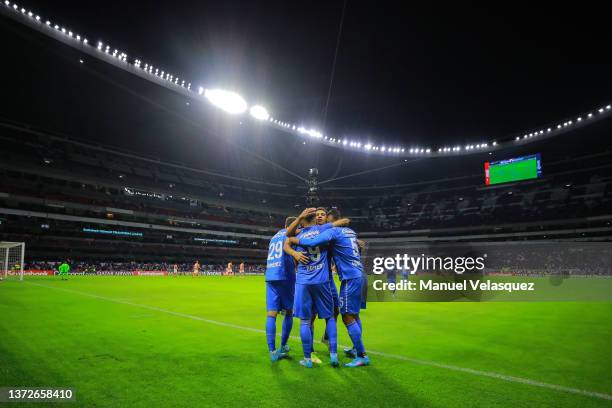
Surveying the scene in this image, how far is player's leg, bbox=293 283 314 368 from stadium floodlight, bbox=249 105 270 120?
3615 centimetres

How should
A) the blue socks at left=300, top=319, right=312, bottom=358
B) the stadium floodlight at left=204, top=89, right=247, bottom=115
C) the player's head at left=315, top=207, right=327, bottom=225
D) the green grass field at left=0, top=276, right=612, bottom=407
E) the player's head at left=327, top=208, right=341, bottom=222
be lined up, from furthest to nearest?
the stadium floodlight at left=204, top=89, right=247, bottom=115
the player's head at left=327, top=208, right=341, bottom=222
the player's head at left=315, top=207, right=327, bottom=225
the blue socks at left=300, top=319, right=312, bottom=358
the green grass field at left=0, top=276, right=612, bottom=407

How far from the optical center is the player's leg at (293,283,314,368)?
15.6 ft

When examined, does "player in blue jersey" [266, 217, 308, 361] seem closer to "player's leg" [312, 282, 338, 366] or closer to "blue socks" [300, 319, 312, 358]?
"blue socks" [300, 319, 312, 358]

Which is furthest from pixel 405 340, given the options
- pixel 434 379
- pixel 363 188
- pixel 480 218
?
pixel 363 188

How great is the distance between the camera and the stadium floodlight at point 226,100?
37.1 metres

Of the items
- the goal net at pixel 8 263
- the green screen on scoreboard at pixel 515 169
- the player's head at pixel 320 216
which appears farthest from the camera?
the green screen on scoreboard at pixel 515 169

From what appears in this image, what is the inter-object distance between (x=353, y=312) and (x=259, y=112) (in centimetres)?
3709

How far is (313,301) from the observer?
4.88 m

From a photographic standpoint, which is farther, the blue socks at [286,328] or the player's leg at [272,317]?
the blue socks at [286,328]

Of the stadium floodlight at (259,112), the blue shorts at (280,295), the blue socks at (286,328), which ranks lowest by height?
the blue socks at (286,328)

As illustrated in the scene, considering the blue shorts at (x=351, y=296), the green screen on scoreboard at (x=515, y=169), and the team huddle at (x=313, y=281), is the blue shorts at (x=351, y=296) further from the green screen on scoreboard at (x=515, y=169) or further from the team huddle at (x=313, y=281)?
the green screen on scoreboard at (x=515, y=169)

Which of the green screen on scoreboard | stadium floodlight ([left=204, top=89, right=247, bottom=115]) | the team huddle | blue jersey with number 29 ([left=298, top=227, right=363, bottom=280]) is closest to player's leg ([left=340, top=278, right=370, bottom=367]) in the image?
the team huddle

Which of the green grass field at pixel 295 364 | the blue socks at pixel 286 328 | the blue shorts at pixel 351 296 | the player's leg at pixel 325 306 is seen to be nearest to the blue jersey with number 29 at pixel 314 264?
the player's leg at pixel 325 306

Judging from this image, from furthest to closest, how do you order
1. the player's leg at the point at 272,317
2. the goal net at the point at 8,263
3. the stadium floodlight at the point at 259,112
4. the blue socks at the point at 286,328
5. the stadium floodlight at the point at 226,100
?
the stadium floodlight at the point at 259,112 → the stadium floodlight at the point at 226,100 → the goal net at the point at 8,263 → the blue socks at the point at 286,328 → the player's leg at the point at 272,317
